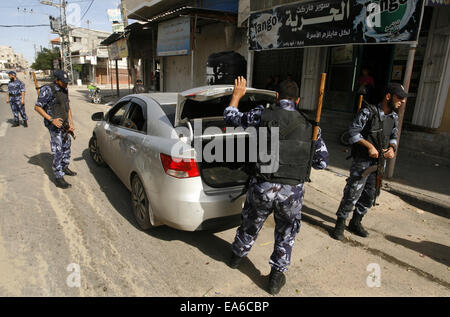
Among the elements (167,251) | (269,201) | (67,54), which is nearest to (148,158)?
(167,251)

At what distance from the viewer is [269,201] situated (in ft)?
7.97

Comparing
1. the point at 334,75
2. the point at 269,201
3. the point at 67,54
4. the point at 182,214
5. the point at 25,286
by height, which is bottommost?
the point at 25,286

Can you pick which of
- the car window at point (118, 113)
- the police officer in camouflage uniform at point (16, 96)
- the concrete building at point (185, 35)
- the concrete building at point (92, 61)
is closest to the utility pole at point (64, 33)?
the concrete building at point (92, 61)

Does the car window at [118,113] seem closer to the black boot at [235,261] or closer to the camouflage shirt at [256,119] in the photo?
the camouflage shirt at [256,119]

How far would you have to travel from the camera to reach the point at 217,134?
3.07 metres

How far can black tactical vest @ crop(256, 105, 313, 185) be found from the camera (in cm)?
230

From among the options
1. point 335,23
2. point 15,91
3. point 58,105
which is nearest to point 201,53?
point 15,91

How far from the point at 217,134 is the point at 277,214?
108cm

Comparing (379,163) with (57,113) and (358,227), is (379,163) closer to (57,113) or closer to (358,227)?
(358,227)

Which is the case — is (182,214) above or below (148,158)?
below
